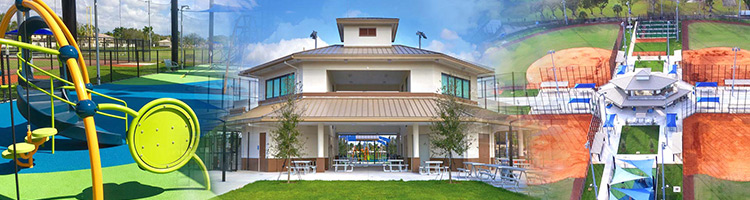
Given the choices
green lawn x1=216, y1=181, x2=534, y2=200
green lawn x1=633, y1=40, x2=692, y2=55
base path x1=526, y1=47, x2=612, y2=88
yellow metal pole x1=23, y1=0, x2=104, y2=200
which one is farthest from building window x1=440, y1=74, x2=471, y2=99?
green lawn x1=633, y1=40, x2=692, y2=55

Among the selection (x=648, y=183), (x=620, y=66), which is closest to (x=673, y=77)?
(x=620, y=66)

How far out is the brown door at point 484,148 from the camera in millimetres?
12641

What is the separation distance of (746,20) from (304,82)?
118ft

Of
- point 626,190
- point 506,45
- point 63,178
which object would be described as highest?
point 506,45

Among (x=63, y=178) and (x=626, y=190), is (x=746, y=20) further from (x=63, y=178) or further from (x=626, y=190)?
(x=63, y=178)

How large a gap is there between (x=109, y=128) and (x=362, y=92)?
29.2ft

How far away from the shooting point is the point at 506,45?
320cm

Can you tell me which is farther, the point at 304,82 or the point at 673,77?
the point at 673,77

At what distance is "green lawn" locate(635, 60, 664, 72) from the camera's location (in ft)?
126

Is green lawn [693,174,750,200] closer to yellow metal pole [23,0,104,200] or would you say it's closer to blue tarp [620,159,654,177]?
blue tarp [620,159,654,177]

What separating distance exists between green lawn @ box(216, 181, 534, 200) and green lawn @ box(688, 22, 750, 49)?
3429 centimetres

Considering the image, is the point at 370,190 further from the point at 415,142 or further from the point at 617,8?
the point at 617,8

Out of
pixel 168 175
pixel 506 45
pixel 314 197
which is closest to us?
pixel 506 45

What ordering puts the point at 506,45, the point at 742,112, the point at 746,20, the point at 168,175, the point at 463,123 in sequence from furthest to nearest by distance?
the point at 746,20 < the point at 742,112 < the point at 463,123 < the point at 168,175 < the point at 506,45
